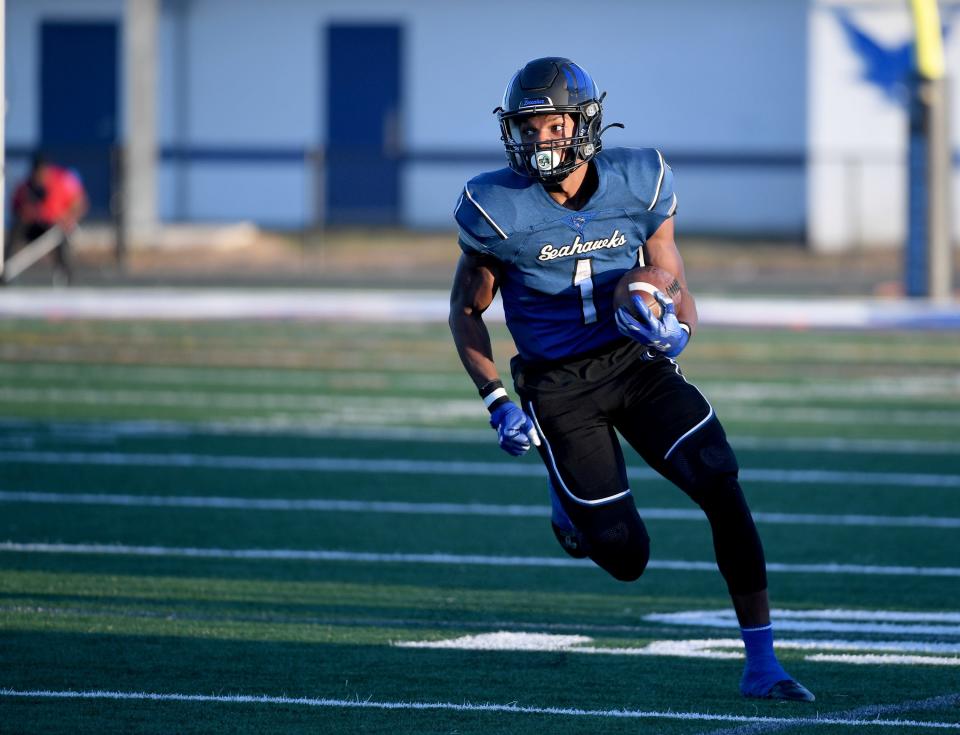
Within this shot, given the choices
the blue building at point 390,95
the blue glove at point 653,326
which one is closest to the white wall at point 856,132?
the blue building at point 390,95

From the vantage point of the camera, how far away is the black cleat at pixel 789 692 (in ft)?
16.5

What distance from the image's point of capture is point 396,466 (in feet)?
33.0

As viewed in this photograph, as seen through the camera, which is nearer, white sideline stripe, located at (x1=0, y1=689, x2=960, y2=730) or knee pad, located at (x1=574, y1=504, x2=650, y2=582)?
white sideline stripe, located at (x1=0, y1=689, x2=960, y2=730)

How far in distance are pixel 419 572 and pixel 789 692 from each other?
2.43 metres

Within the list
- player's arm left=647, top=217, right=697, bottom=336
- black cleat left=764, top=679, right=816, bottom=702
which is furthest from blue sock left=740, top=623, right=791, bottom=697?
player's arm left=647, top=217, right=697, bottom=336

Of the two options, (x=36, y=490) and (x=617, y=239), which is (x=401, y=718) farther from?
(x=36, y=490)

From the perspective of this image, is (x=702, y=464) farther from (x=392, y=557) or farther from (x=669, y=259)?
(x=392, y=557)

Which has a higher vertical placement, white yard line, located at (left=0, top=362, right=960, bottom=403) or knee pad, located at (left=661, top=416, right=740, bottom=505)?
knee pad, located at (left=661, top=416, right=740, bottom=505)

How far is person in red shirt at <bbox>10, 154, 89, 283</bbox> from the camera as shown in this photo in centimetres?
2078

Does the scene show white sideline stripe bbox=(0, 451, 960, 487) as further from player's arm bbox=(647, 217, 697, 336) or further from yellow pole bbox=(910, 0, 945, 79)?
yellow pole bbox=(910, 0, 945, 79)

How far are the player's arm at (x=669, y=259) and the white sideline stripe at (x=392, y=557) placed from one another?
6.92 feet

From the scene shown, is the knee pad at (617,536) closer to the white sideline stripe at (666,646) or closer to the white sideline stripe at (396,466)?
the white sideline stripe at (666,646)

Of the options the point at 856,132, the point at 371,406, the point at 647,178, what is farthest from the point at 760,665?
the point at 856,132

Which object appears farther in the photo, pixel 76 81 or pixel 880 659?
pixel 76 81
